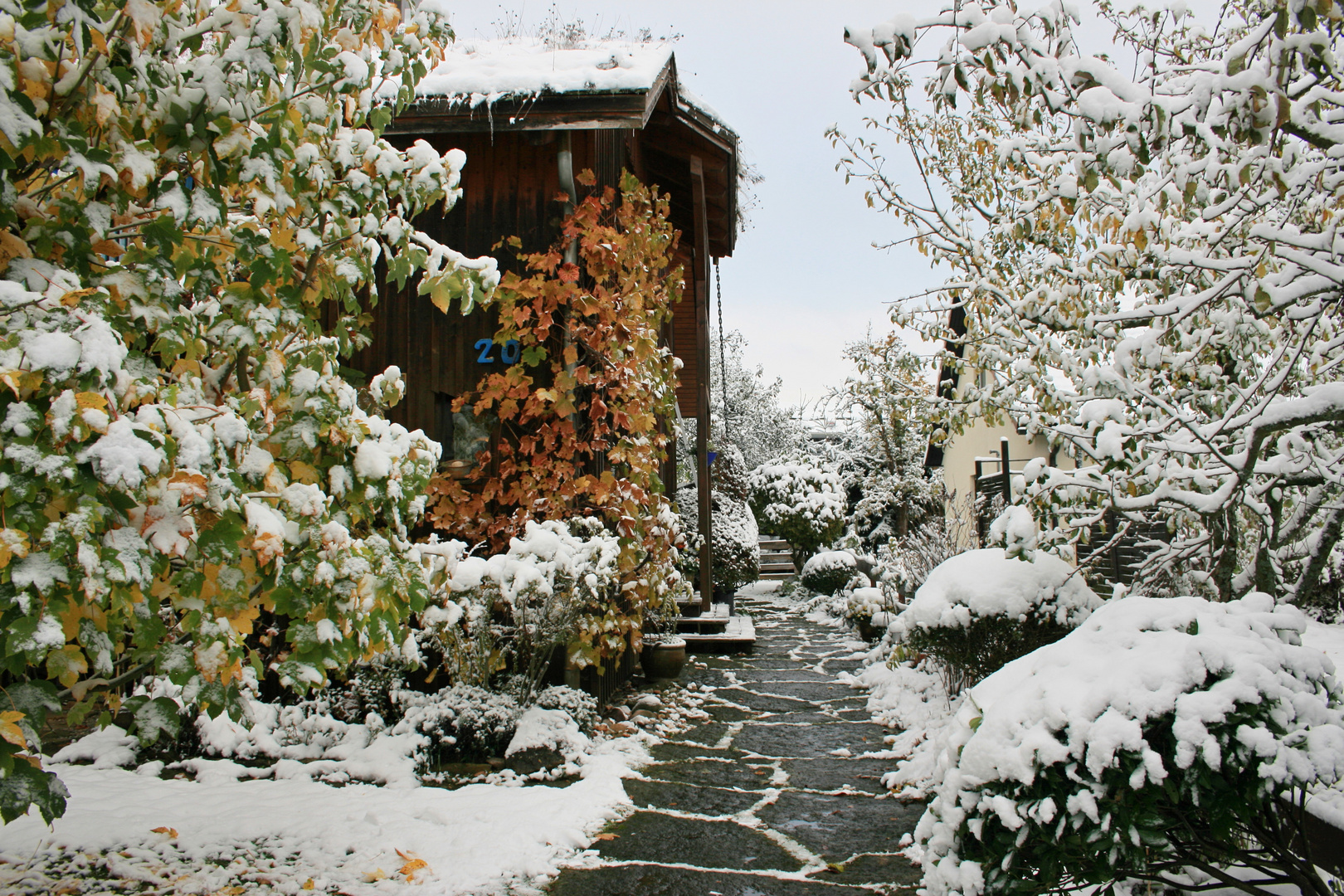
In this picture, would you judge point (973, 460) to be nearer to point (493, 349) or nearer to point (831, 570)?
point (831, 570)

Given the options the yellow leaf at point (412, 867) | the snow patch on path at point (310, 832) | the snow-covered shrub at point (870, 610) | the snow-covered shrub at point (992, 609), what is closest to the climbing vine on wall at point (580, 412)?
the snow patch on path at point (310, 832)

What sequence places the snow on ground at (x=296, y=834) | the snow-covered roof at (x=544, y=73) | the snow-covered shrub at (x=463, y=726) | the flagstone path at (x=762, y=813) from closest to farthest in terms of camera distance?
the snow on ground at (x=296, y=834), the flagstone path at (x=762, y=813), the snow-covered shrub at (x=463, y=726), the snow-covered roof at (x=544, y=73)

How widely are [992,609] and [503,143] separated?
4772mm

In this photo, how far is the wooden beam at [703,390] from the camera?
8.04 m

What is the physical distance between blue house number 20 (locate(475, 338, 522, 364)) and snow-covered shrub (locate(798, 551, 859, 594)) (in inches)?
318

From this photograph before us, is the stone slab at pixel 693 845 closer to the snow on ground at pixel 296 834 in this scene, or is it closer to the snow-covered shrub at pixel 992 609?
the snow on ground at pixel 296 834

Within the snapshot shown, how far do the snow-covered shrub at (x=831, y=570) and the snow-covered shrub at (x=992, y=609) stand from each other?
7484mm

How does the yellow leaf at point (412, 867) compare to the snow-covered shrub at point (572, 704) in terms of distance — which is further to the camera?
the snow-covered shrub at point (572, 704)

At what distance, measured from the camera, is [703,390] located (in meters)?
8.80

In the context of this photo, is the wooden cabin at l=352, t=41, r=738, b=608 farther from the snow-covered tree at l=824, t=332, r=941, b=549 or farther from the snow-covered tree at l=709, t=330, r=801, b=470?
the snow-covered tree at l=709, t=330, r=801, b=470

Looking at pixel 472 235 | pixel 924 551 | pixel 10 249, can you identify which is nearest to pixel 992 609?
pixel 924 551

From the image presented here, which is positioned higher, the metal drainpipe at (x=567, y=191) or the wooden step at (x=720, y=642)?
the metal drainpipe at (x=567, y=191)

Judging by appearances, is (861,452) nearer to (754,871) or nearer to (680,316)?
(680,316)

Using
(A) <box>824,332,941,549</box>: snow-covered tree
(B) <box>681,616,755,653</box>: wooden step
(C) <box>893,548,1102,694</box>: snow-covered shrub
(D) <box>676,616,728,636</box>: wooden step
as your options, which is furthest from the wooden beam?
(A) <box>824,332,941,549</box>: snow-covered tree
